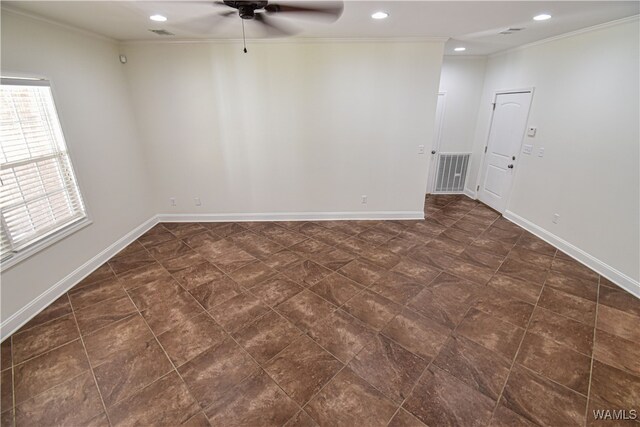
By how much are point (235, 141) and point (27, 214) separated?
247 centimetres

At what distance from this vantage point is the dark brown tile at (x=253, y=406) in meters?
→ 1.72

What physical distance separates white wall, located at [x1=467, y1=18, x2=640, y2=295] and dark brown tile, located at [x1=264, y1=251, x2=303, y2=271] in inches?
136

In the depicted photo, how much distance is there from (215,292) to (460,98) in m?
5.46

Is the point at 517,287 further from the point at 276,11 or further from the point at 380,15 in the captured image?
the point at 276,11

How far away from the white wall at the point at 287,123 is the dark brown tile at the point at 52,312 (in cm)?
211

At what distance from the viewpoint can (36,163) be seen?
2.68m

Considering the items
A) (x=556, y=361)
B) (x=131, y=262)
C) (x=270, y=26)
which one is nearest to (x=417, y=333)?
(x=556, y=361)

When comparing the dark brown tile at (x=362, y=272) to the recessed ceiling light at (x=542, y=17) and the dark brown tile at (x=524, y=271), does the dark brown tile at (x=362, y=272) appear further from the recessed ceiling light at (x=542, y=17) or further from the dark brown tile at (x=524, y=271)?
the recessed ceiling light at (x=542, y=17)

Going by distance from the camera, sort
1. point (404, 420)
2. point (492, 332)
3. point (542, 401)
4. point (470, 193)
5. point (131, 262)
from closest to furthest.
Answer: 1. point (404, 420)
2. point (542, 401)
3. point (492, 332)
4. point (131, 262)
5. point (470, 193)

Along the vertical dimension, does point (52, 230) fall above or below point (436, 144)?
below

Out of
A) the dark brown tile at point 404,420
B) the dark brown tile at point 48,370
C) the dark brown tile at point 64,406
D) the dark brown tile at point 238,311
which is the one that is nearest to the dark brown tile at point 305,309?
the dark brown tile at point 238,311

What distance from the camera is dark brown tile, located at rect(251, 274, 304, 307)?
9.20 ft

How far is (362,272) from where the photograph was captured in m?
3.26

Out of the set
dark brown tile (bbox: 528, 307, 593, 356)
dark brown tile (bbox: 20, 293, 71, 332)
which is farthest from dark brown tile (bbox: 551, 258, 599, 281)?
dark brown tile (bbox: 20, 293, 71, 332)
